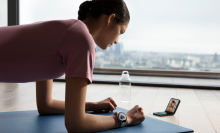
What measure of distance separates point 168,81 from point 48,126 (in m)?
2.69

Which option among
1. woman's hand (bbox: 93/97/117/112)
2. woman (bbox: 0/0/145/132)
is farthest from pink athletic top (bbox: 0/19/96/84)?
woman's hand (bbox: 93/97/117/112)

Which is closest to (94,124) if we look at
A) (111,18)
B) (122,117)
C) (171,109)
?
(122,117)

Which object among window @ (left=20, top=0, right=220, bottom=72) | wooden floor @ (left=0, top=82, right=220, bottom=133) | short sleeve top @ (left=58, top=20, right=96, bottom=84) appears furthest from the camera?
window @ (left=20, top=0, right=220, bottom=72)

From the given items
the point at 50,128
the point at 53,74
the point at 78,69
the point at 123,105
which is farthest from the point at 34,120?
the point at 123,105

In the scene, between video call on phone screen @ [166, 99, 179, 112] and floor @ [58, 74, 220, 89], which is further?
floor @ [58, 74, 220, 89]

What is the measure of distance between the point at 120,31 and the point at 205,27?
297cm

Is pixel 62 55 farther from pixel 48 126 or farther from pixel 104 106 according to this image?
pixel 104 106

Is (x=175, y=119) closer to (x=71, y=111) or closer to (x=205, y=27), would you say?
(x=71, y=111)

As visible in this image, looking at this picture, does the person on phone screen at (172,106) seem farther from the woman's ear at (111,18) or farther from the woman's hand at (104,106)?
the woman's ear at (111,18)

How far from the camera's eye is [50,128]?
57.8 inches

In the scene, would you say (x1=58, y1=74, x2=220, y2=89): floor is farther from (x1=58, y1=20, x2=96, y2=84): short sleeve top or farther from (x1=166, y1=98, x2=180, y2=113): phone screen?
(x1=58, y1=20, x2=96, y2=84): short sleeve top

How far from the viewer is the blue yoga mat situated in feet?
4.71

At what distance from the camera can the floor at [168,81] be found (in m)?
3.63

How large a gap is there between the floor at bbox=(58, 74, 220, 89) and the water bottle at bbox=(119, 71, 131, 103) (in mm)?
752
